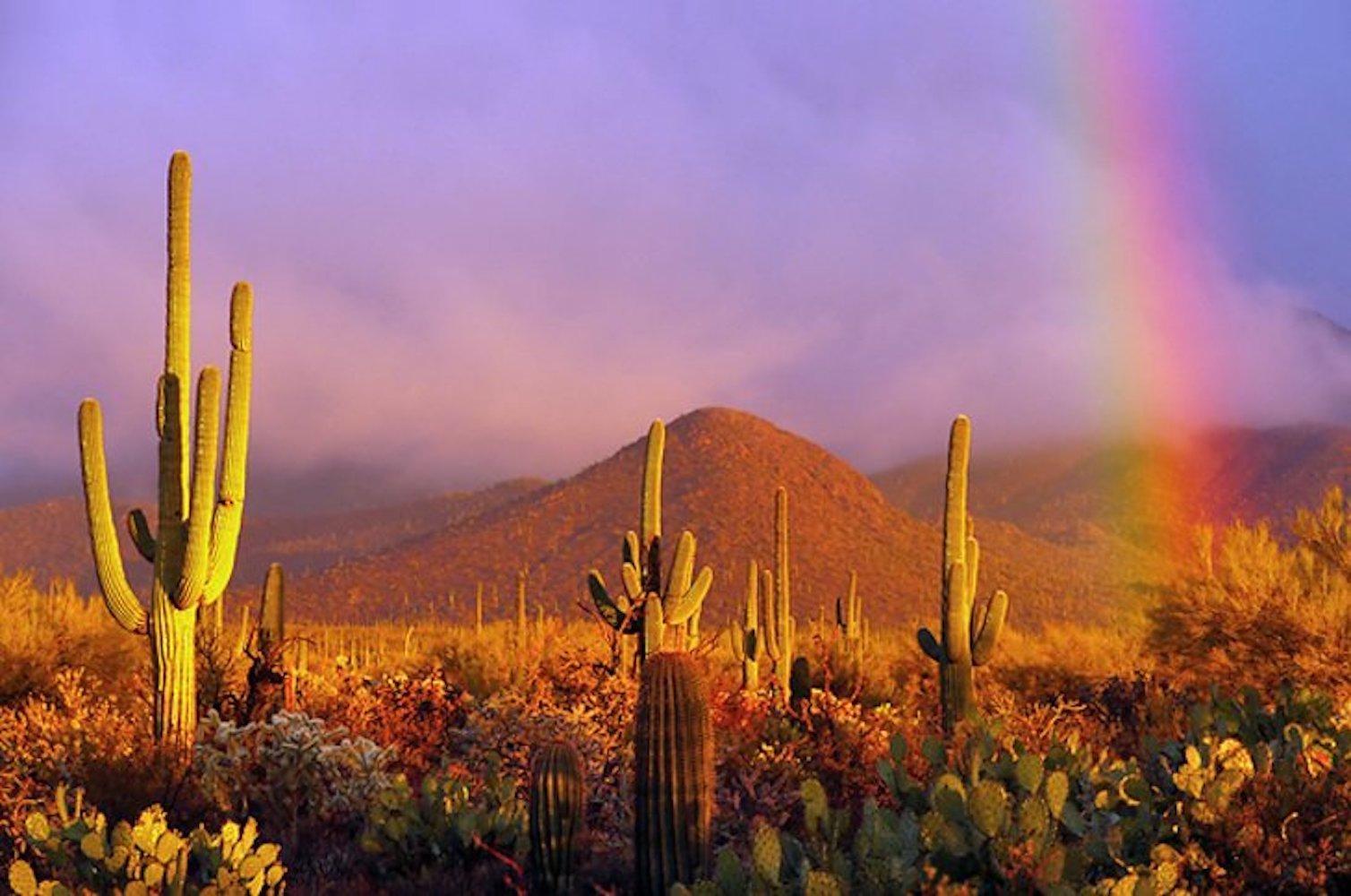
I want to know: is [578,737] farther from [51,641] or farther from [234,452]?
[51,641]

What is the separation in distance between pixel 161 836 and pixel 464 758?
573 cm

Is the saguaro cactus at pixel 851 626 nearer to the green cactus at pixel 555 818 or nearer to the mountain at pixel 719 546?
the green cactus at pixel 555 818

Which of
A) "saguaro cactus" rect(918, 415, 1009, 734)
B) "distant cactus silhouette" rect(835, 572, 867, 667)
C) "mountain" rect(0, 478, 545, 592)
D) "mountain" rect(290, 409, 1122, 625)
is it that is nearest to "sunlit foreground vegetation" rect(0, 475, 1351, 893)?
"saguaro cactus" rect(918, 415, 1009, 734)

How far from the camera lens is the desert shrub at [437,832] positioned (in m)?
7.90

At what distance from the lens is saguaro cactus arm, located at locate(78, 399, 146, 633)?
11.1 meters

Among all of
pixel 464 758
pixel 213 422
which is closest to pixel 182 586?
pixel 213 422

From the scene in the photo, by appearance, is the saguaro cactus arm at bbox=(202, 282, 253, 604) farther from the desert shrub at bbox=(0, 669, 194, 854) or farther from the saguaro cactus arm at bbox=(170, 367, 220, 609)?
the desert shrub at bbox=(0, 669, 194, 854)

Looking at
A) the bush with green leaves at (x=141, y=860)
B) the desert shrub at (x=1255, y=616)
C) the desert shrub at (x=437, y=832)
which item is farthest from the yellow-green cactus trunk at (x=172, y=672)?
the desert shrub at (x=1255, y=616)

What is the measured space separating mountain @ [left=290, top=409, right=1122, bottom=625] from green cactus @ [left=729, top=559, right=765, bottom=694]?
30672 mm

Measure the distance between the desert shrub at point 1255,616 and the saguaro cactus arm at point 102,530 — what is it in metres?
13.3

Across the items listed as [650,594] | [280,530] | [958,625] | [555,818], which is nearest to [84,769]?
[555,818]

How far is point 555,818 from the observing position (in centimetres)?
725

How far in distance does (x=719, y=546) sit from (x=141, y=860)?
175 ft

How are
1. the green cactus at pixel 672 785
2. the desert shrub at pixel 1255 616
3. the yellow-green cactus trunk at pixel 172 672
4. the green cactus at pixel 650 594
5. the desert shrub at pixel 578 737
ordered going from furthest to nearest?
the desert shrub at pixel 1255 616, the green cactus at pixel 650 594, the yellow-green cactus trunk at pixel 172 672, the desert shrub at pixel 578 737, the green cactus at pixel 672 785
